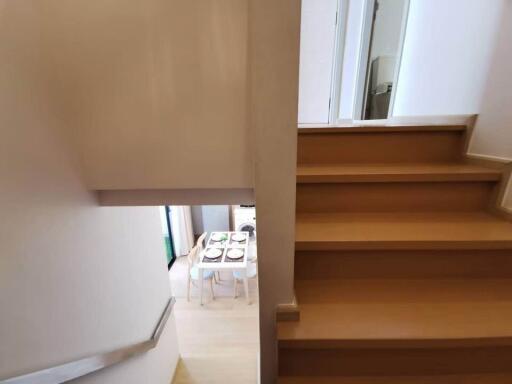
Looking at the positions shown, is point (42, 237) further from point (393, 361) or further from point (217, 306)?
point (217, 306)

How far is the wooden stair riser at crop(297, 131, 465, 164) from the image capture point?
1.40 metres

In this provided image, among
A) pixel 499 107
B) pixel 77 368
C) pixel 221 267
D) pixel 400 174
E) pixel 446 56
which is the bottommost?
pixel 221 267

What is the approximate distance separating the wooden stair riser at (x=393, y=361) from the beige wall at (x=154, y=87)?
766 mm

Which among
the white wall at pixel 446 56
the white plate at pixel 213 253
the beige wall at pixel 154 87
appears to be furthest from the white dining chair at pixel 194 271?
the white wall at pixel 446 56

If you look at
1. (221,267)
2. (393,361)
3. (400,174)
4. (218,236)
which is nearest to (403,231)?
(400,174)

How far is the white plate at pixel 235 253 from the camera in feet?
12.7

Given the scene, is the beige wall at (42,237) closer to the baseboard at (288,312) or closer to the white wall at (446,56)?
the baseboard at (288,312)

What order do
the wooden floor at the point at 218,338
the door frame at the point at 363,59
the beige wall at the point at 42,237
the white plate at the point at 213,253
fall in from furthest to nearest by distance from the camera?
1. the white plate at the point at 213,253
2. the door frame at the point at 363,59
3. the wooden floor at the point at 218,338
4. the beige wall at the point at 42,237

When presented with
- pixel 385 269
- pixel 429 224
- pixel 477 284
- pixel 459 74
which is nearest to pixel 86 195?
pixel 385 269

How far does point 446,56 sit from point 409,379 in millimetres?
2003

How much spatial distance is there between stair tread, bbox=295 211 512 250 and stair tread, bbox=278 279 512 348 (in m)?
0.19

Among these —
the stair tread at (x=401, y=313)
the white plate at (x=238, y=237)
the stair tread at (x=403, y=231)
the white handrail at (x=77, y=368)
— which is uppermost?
the stair tread at (x=403, y=231)

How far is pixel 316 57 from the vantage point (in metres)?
2.81

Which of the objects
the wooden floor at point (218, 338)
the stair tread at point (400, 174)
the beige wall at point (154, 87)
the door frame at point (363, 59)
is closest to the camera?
the beige wall at point (154, 87)
